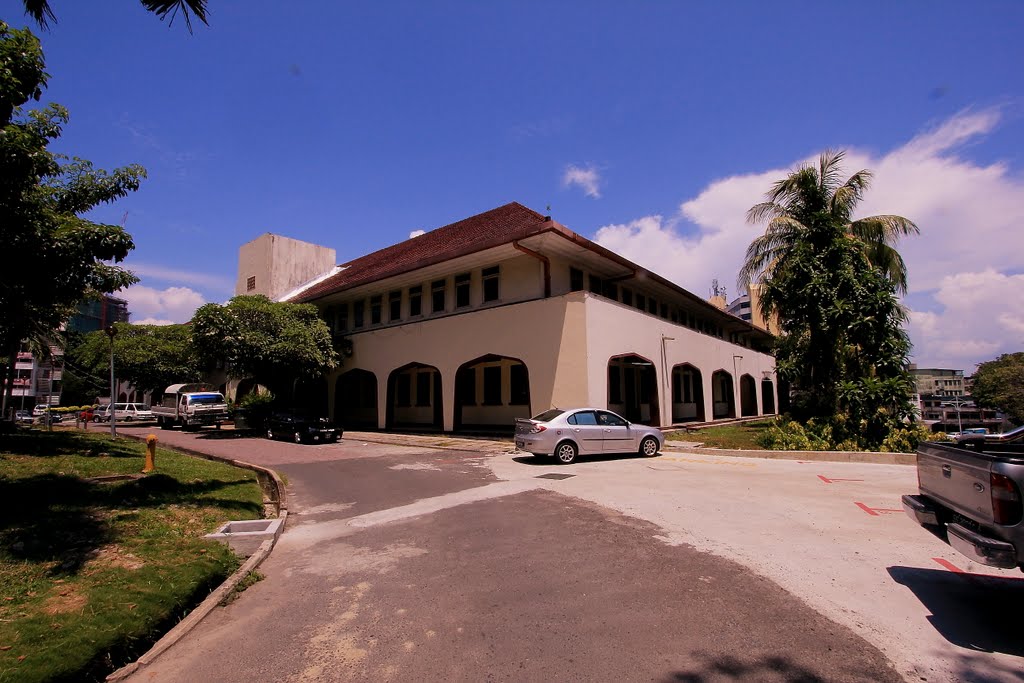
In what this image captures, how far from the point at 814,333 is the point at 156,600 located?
62.3ft

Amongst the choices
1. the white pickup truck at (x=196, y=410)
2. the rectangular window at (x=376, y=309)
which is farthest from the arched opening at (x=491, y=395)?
the white pickup truck at (x=196, y=410)

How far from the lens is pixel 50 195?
1120 centimetres

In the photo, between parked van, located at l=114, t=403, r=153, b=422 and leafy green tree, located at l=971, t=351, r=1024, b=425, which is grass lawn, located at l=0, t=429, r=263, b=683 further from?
leafy green tree, located at l=971, t=351, r=1024, b=425

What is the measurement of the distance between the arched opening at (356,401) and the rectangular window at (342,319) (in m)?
2.72

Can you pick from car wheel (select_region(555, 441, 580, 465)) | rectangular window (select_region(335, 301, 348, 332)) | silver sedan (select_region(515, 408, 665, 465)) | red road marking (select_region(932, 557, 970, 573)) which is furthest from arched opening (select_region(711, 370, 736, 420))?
red road marking (select_region(932, 557, 970, 573))

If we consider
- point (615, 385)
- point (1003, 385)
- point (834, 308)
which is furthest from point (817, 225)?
point (1003, 385)

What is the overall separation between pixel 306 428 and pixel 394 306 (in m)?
8.02

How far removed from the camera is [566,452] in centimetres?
1411

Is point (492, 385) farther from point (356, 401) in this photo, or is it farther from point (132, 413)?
point (132, 413)

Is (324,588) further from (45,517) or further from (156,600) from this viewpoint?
Result: (45,517)

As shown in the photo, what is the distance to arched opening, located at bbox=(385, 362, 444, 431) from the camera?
1062 inches

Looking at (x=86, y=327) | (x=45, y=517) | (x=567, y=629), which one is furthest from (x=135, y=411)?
(x=86, y=327)

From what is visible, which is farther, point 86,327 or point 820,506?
point 86,327

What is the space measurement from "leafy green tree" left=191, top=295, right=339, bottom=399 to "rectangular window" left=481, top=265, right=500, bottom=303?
9056 millimetres
